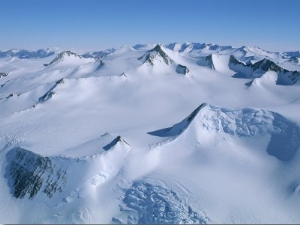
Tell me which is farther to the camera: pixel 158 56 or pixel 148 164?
pixel 158 56

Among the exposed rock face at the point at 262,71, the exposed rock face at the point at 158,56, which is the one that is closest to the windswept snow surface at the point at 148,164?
the exposed rock face at the point at 158,56

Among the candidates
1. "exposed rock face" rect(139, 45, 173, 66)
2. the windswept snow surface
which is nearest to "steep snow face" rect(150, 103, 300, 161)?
the windswept snow surface

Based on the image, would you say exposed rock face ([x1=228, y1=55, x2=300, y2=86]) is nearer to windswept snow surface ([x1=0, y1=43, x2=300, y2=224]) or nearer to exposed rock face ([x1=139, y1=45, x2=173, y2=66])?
exposed rock face ([x1=139, y1=45, x2=173, y2=66])

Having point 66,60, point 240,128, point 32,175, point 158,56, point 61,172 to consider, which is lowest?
point 66,60

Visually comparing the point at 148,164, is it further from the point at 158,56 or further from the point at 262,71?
the point at 262,71

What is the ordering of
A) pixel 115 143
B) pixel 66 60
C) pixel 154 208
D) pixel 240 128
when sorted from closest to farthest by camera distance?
pixel 154 208, pixel 115 143, pixel 240 128, pixel 66 60

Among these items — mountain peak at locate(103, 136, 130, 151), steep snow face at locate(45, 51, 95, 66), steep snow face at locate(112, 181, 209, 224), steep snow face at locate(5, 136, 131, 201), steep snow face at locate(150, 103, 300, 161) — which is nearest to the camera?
steep snow face at locate(112, 181, 209, 224)

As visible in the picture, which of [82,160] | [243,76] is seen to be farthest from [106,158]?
[243,76]

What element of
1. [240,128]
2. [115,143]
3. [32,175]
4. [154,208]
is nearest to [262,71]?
[240,128]

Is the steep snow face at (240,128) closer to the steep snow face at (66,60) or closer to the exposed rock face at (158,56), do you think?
the exposed rock face at (158,56)
